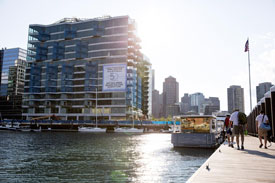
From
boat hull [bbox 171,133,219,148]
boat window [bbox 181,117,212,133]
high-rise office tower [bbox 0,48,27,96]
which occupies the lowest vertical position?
boat hull [bbox 171,133,219,148]

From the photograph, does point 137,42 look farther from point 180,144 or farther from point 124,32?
point 180,144

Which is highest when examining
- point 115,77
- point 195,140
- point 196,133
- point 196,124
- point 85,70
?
point 85,70

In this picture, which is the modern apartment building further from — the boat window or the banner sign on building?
the boat window

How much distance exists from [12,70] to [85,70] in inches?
3637

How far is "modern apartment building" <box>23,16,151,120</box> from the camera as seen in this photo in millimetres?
113812

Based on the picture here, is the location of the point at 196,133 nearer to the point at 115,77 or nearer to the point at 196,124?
the point at 196,124

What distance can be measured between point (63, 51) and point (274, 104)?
125 meters

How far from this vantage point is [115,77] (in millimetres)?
106938

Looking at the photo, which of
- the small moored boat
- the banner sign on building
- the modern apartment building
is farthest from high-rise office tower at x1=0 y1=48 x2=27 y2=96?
the small moored boat

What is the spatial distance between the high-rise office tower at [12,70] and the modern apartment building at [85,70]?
5272 centimetres

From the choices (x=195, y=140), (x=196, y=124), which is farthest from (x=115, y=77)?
(x=195, y=140)

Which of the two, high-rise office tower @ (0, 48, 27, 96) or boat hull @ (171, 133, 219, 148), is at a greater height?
high-rise office tower @ (0, 48, 27, 96)

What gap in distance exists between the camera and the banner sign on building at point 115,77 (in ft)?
340

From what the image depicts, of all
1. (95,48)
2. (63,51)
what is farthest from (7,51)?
(95,48)
